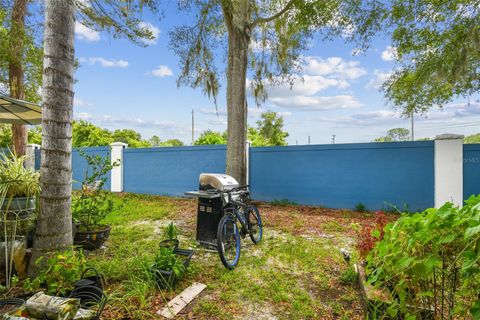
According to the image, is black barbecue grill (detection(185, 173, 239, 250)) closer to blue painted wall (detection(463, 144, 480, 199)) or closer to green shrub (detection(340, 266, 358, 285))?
green shrub (detection(340, 266, 358, 285))

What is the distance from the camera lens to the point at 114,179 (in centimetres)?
940

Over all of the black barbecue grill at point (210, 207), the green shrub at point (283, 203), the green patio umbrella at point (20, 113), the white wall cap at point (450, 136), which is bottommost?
the green shrub at point (283, 203)


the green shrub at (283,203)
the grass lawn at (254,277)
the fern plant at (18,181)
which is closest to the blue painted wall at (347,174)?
the green shrub at (283,203)

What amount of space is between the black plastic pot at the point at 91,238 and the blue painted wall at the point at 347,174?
447 centimetres

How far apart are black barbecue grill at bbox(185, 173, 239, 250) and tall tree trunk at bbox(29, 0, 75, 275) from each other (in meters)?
1.41

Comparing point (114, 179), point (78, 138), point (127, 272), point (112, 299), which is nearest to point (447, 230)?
point (112, 299)

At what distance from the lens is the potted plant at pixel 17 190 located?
248cm

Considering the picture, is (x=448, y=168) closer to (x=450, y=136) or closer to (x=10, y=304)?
(x=450, y=136)

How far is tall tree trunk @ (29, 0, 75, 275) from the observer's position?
2.40 m

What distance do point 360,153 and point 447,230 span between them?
5532 millimetres

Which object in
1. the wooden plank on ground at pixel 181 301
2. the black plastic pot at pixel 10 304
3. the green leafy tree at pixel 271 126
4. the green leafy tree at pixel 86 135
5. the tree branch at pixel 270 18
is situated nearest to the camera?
the black plastic pot at pixel 10 304

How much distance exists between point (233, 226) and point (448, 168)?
15.4 feet

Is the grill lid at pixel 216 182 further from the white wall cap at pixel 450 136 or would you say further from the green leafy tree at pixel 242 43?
the white wall cap at pixel 450 136

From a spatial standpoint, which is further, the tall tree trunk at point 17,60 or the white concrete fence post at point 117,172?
the white concrete fence post at point 117,172
